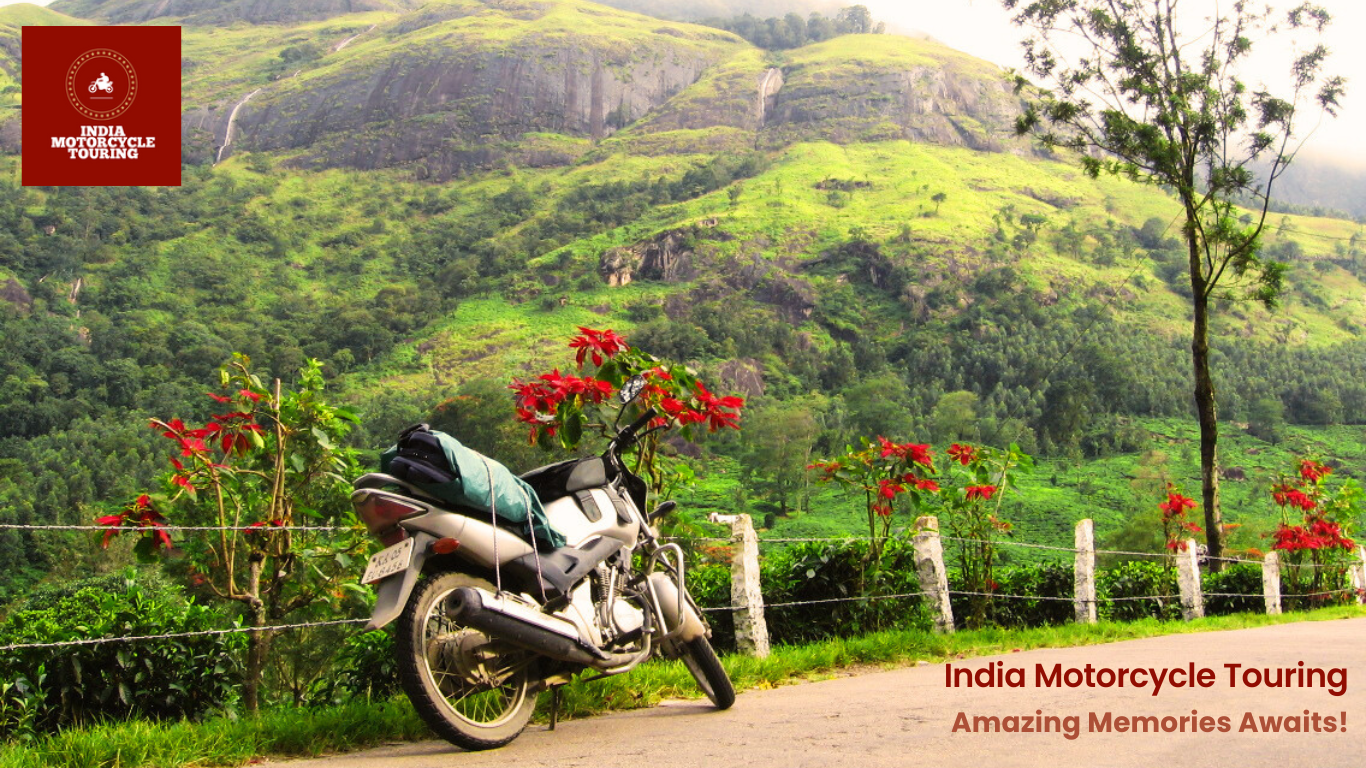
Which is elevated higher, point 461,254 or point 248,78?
point 248,78

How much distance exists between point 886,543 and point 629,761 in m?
4.51

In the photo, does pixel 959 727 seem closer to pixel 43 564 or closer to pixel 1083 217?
pixel 43 564

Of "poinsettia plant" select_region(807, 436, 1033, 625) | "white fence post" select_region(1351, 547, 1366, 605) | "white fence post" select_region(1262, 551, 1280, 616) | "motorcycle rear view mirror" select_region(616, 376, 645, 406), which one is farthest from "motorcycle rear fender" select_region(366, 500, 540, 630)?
"white fence post" select_region(1351, 547, 1366, 605)

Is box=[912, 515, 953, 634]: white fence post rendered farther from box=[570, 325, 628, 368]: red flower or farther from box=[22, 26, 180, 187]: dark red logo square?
box=[22, 26, 180, 187]: dark red logo square

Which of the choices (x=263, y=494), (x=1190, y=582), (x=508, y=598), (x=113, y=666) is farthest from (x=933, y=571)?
(x=113, y=666)

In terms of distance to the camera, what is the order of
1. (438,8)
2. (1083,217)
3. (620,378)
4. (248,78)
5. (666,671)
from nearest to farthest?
(666,671) → (620,378) → (1083,217) → (248,78) → (438,8)

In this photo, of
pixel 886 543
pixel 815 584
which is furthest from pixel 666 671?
pixel 886 543

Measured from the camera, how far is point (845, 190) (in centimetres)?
12156

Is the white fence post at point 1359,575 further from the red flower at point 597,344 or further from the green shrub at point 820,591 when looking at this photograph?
the red flower at point 597,344

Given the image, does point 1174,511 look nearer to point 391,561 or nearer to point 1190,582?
point 1190,582

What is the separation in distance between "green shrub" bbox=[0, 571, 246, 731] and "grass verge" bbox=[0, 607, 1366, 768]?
27cm

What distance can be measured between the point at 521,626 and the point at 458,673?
0.84ft

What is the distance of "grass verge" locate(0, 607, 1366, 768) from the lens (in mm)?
3406

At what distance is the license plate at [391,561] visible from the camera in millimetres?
3527
